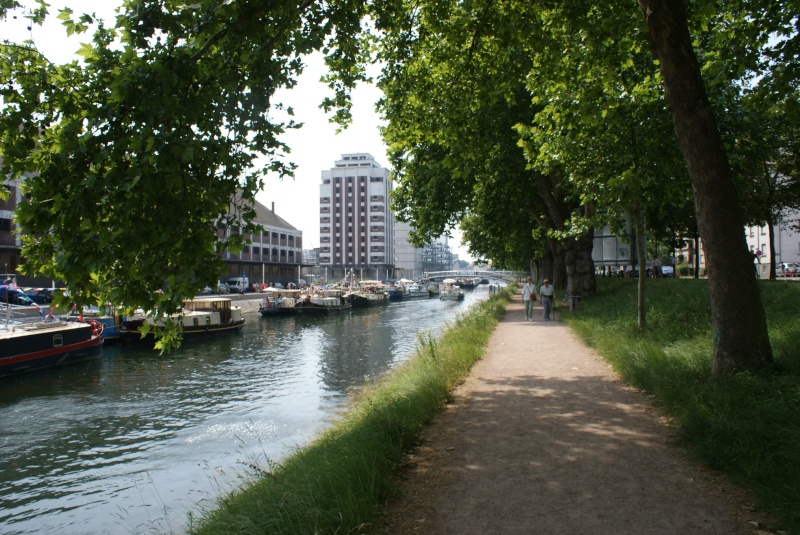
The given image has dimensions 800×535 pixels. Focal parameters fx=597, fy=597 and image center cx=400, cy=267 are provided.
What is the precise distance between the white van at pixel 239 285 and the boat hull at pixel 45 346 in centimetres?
4809

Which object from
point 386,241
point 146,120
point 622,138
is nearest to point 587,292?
point 622,138

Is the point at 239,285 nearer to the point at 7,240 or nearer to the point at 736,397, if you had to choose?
the point at 7,240

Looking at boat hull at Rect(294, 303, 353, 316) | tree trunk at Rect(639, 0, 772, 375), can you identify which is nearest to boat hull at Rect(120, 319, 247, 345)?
boat hull at Rect(294, 303, 353, 316)

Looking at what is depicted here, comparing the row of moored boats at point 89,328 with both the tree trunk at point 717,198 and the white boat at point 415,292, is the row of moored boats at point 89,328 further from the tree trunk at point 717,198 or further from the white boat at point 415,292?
the white boat at point 415,292

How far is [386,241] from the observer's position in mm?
146875

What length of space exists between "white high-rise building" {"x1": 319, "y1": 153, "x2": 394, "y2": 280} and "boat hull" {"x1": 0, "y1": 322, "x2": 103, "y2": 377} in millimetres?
114756

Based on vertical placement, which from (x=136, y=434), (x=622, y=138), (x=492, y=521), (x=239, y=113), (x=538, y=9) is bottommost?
(x=136, y=434)

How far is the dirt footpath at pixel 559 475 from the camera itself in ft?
15.2

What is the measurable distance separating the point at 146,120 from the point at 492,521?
4.82m

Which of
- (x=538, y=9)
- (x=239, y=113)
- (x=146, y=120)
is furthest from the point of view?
(x=538, y=9)

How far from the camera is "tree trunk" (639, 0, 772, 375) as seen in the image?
7.33 m

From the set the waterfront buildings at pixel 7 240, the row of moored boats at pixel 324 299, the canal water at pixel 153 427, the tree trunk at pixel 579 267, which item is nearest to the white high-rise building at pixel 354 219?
the row of moored boats at pixel 324 299

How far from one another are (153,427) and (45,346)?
11756mm

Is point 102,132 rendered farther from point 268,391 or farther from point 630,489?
point 268,391
